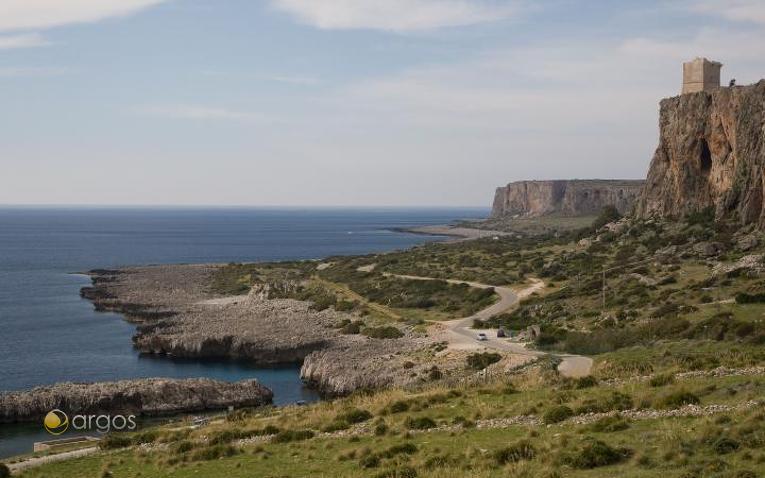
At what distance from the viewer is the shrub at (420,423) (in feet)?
89.3

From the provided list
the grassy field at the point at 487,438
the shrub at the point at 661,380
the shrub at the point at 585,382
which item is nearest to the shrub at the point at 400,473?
the grassy field at the point at 487,438

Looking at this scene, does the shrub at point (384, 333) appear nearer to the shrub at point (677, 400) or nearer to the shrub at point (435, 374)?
the shrub at point (435, 374)

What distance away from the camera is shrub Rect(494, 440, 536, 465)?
20.4 m

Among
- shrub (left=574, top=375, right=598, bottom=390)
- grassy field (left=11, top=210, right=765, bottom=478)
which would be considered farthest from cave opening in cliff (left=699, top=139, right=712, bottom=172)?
shrub (left=574, top=375, right=598, bottom=390)

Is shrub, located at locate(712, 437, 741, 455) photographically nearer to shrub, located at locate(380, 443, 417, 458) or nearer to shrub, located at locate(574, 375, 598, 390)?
shrub, located at locate(380, 443, 417, 458)

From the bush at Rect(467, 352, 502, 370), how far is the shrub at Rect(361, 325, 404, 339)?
15557 millimetres

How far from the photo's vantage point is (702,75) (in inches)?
3688

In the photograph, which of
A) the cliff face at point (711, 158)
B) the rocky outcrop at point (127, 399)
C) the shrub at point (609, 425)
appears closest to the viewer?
the shrub at point (609, 425)

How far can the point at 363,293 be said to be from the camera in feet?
317

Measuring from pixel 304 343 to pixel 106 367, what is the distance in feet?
55.7

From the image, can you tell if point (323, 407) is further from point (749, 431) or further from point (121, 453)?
point (749, 431)

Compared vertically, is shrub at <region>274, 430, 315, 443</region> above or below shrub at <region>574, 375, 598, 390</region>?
below

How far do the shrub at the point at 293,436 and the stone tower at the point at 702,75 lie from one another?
264 ft

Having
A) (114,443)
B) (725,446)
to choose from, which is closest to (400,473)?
(725,446)
